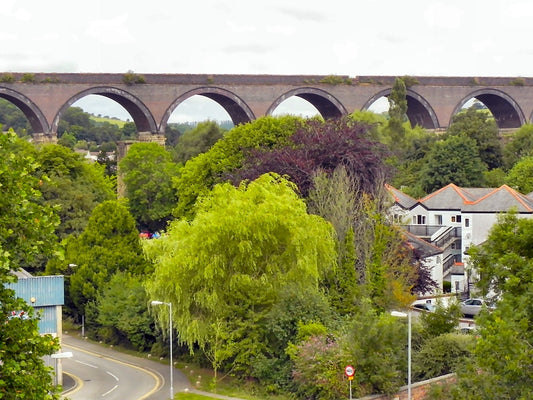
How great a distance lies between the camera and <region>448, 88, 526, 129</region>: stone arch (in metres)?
99.0

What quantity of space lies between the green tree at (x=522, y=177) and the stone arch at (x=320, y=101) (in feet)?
72.9

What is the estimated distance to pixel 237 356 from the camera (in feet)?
116

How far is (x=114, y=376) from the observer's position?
3841 centimetres

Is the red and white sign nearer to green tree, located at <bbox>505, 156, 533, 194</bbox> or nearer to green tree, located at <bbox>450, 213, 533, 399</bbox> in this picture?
green tree, located at <bbox>450, 213, 533, 399</bbox>

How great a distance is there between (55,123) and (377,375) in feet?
171

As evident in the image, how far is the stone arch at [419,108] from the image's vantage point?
95.6 metres

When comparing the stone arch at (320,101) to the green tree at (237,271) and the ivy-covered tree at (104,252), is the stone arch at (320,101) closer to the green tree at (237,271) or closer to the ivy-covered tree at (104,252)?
the ivy-covered tree at (104,252)

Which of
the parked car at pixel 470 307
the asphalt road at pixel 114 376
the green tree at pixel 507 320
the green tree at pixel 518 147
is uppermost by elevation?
the green tree at pixel 518 147

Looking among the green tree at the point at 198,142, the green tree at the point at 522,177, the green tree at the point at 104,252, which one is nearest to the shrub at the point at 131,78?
the green tree at the point at 198,142

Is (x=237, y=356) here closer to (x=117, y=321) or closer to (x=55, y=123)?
(x=117, y=321)

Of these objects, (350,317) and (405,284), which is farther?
(405,284)

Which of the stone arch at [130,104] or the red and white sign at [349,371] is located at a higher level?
the stone arch at [130,104]

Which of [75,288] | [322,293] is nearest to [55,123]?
[75,288]

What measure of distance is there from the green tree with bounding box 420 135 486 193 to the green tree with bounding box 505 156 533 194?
2.65 m
